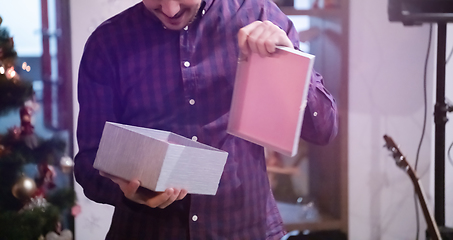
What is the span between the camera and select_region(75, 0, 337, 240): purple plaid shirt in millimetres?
754

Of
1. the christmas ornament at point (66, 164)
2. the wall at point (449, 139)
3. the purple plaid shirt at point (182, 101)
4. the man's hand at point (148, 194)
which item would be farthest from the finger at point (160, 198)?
the wall at point (449, 139)

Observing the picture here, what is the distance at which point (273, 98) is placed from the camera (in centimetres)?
67

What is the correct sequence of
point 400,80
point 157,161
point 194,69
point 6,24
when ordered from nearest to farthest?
point 157,161 < point 194,69 < point 6,24 < point 400,80

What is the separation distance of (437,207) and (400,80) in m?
0.47

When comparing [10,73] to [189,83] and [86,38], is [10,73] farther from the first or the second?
[189,83]

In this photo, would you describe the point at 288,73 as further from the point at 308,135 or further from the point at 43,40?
the point at 43,40

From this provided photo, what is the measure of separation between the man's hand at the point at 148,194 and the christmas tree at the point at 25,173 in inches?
19.1

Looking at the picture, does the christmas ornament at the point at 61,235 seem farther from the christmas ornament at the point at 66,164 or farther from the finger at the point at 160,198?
the finger at the point at 160,198

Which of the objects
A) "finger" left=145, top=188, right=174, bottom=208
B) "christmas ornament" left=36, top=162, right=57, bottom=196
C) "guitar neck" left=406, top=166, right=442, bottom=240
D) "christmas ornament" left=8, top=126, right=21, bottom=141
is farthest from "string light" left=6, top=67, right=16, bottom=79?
"guitar neck" left=406, top=166, right=442, bottom=240

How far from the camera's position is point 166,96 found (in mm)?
756

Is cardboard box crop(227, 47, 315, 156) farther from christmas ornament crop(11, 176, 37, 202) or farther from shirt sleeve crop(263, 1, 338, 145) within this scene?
christmas ornament crop(11, 176, 37, 202)

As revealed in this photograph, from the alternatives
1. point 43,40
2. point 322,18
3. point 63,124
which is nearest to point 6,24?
point 43,40

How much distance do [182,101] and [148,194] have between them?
0.66 ft

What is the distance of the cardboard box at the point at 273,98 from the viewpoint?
24.3 inches
